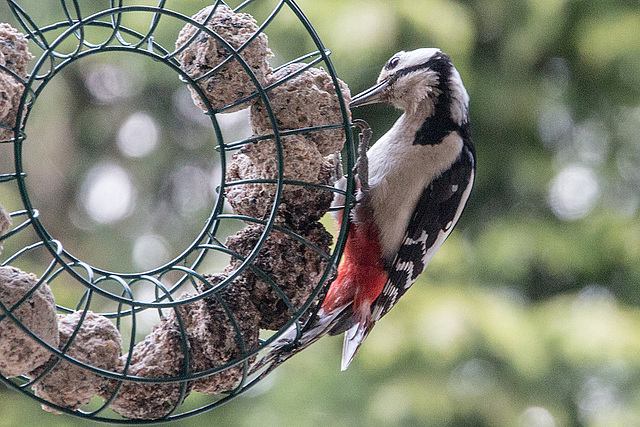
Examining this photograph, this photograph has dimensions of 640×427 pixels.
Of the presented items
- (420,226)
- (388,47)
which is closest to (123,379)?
(420,226)

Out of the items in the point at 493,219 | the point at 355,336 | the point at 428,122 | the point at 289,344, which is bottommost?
the point at 493,219

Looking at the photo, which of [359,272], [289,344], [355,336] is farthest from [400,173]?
[289,344]

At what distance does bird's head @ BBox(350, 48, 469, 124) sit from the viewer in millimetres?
1648

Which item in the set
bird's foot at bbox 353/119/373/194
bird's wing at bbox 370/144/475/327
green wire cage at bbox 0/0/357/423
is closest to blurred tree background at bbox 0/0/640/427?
bird's wing at bbox 370/144/475/327

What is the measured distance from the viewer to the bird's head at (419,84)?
5.41 ft

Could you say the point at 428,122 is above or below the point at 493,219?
above

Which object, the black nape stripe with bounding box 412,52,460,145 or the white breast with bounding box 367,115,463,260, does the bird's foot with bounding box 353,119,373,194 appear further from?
the black nape stripe with bounding box 412,52,460,145

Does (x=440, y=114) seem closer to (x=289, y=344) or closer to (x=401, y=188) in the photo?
(x=401, y=188)

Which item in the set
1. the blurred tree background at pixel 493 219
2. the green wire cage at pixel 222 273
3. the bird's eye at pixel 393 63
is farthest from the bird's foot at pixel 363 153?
the blurred tree background at pixel 493 219

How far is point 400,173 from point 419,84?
0.21 metres

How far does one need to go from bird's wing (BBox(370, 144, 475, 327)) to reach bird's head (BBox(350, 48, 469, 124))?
150 mm

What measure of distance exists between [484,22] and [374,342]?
1.69m

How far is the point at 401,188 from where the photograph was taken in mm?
1677

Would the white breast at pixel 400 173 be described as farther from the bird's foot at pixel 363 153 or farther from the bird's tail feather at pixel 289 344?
the bird's tail feather at pixel 289 344
